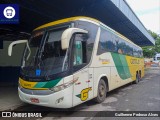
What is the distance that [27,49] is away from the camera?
7.31 m

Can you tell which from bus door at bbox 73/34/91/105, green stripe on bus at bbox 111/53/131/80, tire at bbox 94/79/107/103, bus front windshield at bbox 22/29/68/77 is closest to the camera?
bus front windshield at bbox 22/29/68/77

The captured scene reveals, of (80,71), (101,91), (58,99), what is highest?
(80,71)

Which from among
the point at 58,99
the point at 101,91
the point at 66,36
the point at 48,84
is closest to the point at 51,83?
the point at 48,84

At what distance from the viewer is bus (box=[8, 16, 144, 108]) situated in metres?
6.05

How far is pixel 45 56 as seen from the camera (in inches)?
259

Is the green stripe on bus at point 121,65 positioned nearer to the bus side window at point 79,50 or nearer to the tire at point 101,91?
the tire at point 101,91

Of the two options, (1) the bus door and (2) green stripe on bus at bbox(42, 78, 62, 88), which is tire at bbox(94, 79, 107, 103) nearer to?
(1) the bus door

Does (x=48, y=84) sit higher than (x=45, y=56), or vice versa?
(x=45, y=56)

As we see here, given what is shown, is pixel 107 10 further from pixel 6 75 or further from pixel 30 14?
pixel 6 75

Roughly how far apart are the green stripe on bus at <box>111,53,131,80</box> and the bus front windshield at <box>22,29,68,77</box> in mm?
3870

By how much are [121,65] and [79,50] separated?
16.5 feet

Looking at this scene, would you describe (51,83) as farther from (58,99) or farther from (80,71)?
(80,71)

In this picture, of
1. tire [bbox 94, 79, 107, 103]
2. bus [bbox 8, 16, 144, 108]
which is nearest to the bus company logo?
bus [bbox 8, 16, 144, 108]

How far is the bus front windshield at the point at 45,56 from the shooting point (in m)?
6.21
